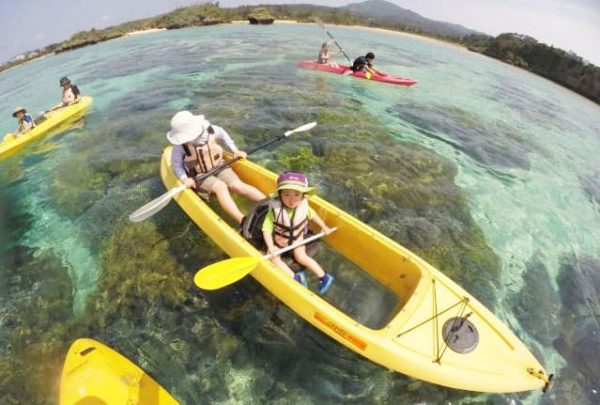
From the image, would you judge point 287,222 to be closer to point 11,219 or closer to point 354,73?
point 11,219

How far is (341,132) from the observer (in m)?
9.70

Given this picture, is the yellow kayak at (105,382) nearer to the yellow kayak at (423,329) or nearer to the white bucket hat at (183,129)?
the yellow kayak at (423,329)

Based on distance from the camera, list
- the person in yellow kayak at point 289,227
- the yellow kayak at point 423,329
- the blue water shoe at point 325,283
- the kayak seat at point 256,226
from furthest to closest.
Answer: the kayak seat at point 256,226
the blue water shoe at point 325,283
the person in yellow kayak at point 289,227
the yellow kayak at point 423,329

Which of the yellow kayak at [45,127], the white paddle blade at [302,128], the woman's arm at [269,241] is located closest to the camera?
the woman's arm at [269,241]

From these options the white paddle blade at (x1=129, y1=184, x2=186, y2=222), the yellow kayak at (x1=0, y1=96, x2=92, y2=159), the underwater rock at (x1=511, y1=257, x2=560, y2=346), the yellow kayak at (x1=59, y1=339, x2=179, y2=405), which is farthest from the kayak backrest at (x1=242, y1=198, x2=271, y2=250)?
the yellow kayak at (x1=0, y1=96, x2=92, y2=159)

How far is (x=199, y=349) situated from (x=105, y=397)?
105 centimetres

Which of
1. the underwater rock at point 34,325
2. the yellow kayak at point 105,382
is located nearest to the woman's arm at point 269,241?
the yellow kayak at point 105,382

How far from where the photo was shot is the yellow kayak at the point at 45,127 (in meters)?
9.46

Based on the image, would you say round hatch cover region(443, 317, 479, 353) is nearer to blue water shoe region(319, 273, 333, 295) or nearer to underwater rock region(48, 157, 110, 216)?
blue water shoe region(319, 273, 333, 295)

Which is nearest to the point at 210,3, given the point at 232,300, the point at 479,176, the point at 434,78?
the point at 434,78

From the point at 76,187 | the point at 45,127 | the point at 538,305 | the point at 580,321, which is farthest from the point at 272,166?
the point at 45,127

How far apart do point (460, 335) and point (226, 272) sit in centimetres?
250

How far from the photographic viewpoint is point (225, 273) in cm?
402

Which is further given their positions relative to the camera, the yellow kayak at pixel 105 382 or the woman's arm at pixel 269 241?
the woman's arm at pixel 269 241
